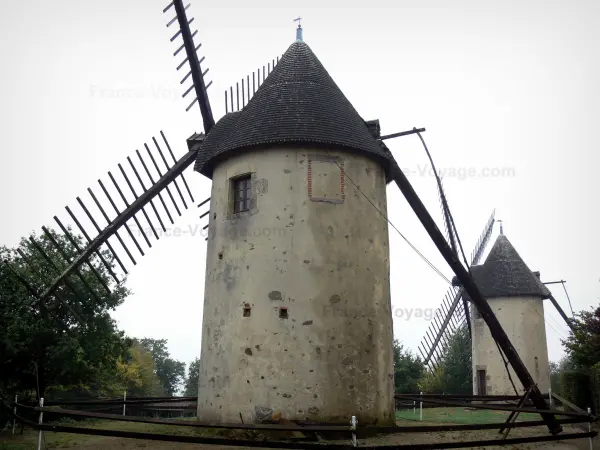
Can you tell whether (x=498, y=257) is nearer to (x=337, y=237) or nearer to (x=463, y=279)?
(x=463, y=279)

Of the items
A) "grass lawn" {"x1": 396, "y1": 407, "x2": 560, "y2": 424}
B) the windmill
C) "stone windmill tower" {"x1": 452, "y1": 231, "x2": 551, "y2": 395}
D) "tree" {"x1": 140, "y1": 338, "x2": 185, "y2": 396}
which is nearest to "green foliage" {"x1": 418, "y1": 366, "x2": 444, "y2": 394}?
"stone windmill tower" {"x1": 452, "y1": 231, "x2": 551, "y2": 395}

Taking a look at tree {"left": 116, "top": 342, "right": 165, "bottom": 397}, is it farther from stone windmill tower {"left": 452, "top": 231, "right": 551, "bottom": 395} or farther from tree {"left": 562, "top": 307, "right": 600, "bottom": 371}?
tree {"left": 562, "top": 307, "right": 600, "bottom": 371}

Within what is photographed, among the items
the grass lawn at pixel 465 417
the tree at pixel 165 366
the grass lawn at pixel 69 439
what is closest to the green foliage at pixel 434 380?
the grass lawn at pixel 465 417

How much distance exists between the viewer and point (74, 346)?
49.6ft

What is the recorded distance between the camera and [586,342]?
720 inches

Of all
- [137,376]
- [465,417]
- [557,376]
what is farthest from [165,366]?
[465,417]

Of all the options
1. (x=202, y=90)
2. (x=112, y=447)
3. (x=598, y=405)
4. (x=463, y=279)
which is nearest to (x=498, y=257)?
(x=598, y=405)

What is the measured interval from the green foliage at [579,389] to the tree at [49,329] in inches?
560

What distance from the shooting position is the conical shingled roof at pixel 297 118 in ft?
39.8

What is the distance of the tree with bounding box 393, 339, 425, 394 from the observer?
2777cm

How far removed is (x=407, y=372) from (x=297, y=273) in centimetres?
1900

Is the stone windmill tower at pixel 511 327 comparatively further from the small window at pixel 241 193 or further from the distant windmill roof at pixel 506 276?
the small window at pixel 241 193

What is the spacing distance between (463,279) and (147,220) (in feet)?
27.7

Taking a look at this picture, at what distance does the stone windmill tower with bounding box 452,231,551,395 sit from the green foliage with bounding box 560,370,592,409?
230 inches
